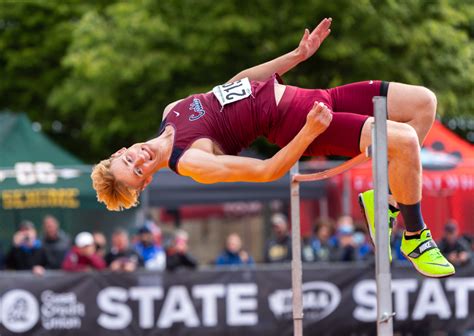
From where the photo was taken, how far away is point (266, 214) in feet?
63.1

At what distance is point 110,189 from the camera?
6230mm

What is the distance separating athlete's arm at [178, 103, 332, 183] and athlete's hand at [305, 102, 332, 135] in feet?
0.04

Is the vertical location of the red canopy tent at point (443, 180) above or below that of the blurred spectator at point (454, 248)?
above

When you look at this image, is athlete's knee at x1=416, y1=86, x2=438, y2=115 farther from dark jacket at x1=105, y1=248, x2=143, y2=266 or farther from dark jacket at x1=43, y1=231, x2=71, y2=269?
dark jacket at x1=43, y1=231, x2=71, y2=269

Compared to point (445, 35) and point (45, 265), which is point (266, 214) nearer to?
point (445, 35)

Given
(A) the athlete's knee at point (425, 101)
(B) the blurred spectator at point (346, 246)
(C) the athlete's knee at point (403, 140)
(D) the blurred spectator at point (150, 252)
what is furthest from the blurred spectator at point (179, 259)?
(C) the athlete's knee at point (403, 140)

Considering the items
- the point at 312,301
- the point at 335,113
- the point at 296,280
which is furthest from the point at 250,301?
the point at 335,113

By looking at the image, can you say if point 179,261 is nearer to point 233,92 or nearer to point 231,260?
point 231,260

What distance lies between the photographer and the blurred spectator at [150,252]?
13.2 m

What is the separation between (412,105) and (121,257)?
23.5ft

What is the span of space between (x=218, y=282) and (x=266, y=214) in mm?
7263

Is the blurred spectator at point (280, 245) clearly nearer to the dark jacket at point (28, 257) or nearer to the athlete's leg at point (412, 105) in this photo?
the dark jacket at point (28, 257)

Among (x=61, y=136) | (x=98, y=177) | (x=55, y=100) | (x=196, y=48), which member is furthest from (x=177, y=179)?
(x=61, y=136)

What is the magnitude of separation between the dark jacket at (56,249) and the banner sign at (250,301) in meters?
1.17
